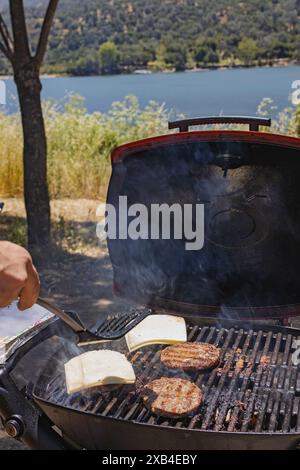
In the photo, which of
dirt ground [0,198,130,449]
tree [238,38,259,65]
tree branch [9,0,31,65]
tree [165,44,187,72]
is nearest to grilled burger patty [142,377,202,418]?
dirt ground [0,198,130,449]

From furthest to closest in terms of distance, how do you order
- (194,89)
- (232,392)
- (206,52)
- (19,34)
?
(206,52) < (194,89) < (19,34) < (232,392)

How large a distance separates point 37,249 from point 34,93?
1456 mm

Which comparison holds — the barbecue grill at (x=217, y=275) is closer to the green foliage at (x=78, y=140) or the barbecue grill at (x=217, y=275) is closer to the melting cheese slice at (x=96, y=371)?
the melting cheese slice at (x=96, y=371)

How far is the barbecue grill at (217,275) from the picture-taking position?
213 centimetres

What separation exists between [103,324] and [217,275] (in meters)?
0.55

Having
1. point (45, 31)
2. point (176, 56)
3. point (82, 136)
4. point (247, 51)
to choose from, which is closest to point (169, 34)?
point (176, 56)

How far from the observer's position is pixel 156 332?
92.4 inches

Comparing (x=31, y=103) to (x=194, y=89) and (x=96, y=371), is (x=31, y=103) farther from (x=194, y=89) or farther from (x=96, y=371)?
(x=194, y=89)

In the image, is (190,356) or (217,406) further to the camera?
(190,356)

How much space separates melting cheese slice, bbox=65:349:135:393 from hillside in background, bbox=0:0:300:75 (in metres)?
15.7

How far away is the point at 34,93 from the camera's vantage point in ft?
17.1

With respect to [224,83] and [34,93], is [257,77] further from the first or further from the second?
[34,93]

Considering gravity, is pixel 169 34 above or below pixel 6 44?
above

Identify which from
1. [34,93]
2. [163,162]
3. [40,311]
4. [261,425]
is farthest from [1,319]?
[34,93]
